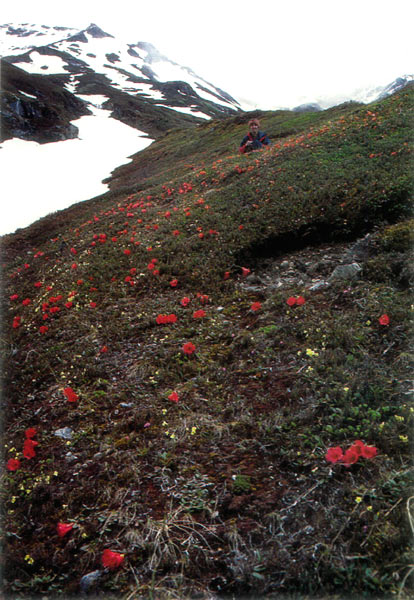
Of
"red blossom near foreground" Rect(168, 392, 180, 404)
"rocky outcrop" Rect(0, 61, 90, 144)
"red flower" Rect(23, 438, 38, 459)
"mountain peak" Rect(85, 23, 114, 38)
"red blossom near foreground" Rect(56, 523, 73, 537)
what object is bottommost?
"red blossom near foreground" Rect(56, 523, 73, 537)

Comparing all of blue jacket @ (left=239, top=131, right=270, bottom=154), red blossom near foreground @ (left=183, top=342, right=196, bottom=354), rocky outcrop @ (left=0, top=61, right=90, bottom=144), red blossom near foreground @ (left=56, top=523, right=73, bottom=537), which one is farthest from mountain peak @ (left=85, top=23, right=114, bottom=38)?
red blossom near foreground @ (left=56, top=523, right=73, bottom=537)

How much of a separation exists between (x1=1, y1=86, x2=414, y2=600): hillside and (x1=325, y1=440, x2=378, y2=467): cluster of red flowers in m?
0.01

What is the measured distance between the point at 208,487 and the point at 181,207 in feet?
34.2

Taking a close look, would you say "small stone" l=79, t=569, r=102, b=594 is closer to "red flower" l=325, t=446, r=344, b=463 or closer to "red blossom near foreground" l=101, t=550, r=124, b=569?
"red blossom near foreground" l=101, t=550, r=124, b=569

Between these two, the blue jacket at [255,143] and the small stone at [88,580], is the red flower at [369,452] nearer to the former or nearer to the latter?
the small stone at [88,580]

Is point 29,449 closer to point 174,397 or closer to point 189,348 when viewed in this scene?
point 174,397

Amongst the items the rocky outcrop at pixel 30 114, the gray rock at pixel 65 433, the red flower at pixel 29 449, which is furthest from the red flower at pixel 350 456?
the rocky outcrop at pixel 30 114

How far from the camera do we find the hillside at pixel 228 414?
2.55 meters

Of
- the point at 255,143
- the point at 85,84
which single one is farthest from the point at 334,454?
the point at 85,84

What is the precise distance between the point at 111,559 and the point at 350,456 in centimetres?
209

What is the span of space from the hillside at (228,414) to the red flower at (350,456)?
14 mm

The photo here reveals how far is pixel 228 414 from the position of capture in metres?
3.92

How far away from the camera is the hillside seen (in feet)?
8.36

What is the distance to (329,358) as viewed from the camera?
13.3ft
